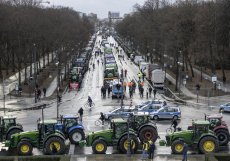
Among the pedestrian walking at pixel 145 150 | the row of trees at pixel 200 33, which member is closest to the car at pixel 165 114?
the pedestrian walking at pixel 145 150

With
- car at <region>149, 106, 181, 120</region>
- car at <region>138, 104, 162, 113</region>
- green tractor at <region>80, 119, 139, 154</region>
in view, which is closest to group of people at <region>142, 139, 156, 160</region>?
green tractor at <region>80, 119, 139, 154</region>

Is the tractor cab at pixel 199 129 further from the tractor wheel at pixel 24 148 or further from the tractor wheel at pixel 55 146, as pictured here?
the tractor wheel at pixel 24 148

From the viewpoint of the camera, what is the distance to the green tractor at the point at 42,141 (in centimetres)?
3544

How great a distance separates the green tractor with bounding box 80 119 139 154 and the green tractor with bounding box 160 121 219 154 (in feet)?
8.29

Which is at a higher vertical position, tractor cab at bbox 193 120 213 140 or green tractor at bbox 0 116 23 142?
tractor cab at bbox 193 120 213 140

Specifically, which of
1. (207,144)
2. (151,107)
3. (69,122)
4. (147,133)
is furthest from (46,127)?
(151,107)

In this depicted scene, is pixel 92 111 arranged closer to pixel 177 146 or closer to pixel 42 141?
pixel 42 141

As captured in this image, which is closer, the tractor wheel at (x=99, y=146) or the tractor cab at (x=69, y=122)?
the tractor wheel at (x=99, y=146)

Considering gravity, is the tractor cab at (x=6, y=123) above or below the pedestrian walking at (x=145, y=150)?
above

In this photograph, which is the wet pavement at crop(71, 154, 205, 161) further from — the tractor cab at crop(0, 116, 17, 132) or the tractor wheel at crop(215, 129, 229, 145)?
the tractor cab at crop(0, 116, 17, 132)

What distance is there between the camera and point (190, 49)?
293 ft

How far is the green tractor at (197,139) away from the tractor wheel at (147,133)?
1258 millimetres

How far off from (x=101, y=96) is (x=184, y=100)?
12.2 m

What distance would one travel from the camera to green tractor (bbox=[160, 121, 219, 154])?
116 ft
